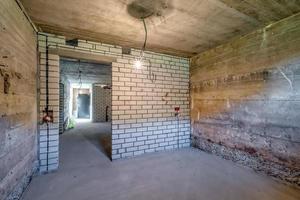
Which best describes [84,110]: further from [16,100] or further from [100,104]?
[16,100]

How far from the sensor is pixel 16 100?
6.23 feet

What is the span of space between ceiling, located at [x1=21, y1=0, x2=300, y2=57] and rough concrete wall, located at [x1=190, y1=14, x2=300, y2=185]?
0.31 m

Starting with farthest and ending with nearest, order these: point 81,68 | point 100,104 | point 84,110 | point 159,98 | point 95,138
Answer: point 84,110 < point 100,104 < point 81,68 < point 95,138 < point 159,98

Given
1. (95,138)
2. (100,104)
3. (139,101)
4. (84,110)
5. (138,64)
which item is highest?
(138,64)

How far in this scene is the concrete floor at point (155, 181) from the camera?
6.98ft

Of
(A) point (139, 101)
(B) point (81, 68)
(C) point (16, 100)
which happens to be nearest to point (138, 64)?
(A) point (139, 101)

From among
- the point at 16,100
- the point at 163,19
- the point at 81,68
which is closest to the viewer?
the point at 16,100

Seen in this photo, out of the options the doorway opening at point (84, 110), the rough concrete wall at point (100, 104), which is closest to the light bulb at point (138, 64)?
the doorway opening at point (84, 110)

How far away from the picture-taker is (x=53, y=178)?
8.48ft

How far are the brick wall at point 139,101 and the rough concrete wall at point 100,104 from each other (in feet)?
23.1

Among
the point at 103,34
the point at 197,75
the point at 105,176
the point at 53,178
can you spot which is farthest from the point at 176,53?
the point at 53,178

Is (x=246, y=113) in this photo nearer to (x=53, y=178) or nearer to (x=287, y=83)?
(x=287, y=83)

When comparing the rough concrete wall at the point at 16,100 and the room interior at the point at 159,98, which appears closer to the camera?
the rough concrete wall at the point at 16,100

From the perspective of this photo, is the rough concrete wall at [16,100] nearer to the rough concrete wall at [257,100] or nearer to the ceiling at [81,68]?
the ceiling at [81,68]
